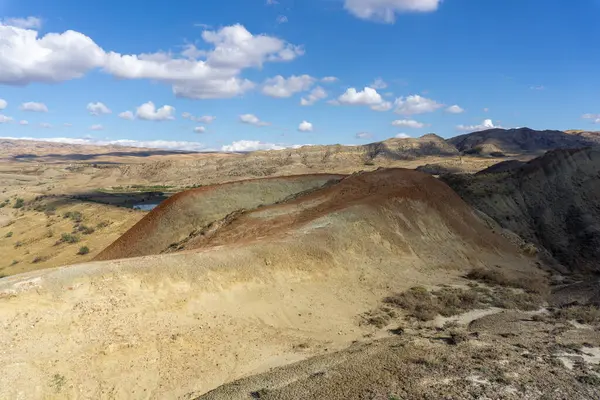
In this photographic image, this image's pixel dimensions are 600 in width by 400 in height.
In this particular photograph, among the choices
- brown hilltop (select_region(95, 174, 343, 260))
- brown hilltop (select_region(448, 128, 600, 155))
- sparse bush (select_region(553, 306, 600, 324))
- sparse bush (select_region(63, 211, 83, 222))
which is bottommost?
sparse bush (select_region(63, 211, 83, 222))

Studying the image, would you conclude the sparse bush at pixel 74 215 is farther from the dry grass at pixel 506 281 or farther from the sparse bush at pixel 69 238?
the dry grass at pixel 506 281

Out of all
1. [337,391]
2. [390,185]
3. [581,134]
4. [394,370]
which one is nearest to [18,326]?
[337,391]

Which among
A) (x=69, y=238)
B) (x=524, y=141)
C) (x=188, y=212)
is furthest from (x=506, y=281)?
(x=524, y=141)

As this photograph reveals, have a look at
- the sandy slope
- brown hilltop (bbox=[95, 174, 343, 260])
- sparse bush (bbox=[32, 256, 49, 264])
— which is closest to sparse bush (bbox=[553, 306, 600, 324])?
the sandy slope

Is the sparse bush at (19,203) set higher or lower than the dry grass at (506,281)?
lower

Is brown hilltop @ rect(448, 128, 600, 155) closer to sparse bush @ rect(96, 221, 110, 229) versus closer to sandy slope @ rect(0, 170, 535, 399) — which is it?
sparse bush @ rect(96, 221, 110, 229)

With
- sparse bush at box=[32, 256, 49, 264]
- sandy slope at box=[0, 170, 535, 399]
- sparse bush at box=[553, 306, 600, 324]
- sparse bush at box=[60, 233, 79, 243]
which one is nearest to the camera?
sandy slope at box=[0, 170, 535, 399]

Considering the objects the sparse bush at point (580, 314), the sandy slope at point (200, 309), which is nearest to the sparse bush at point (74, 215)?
the sandy slope at point (200, 309)
